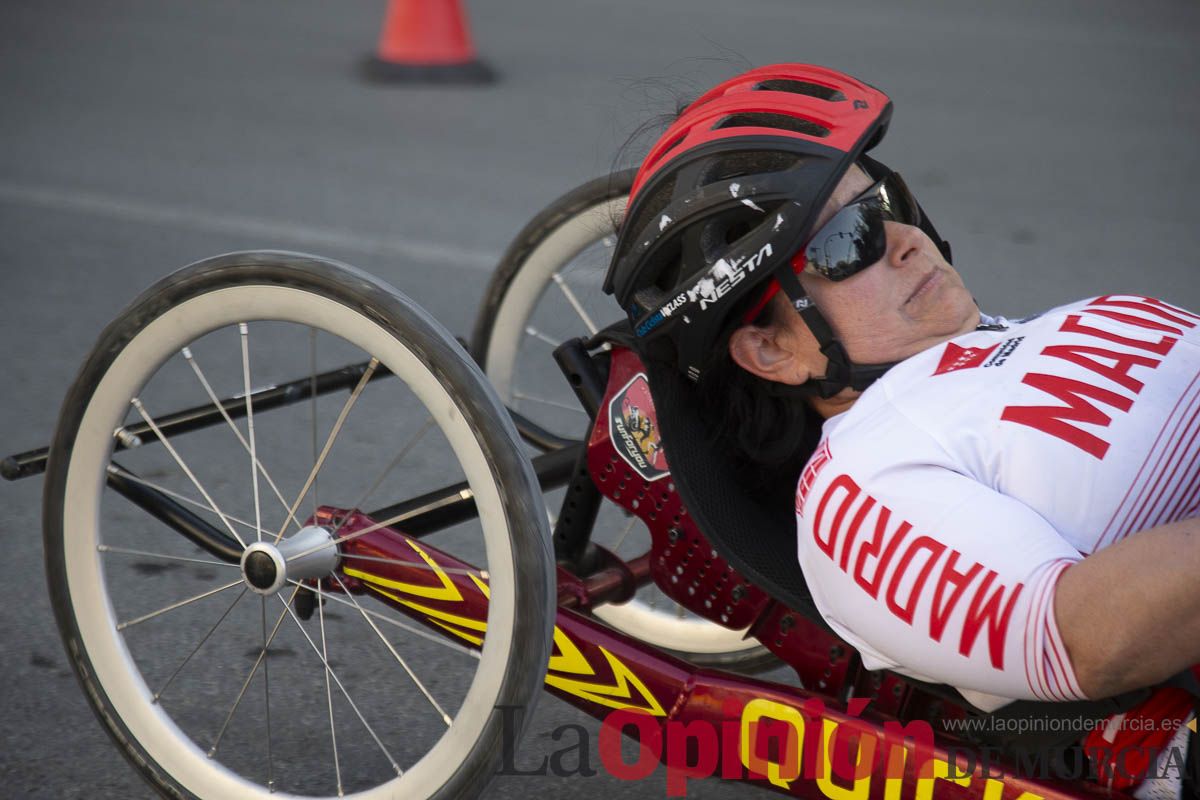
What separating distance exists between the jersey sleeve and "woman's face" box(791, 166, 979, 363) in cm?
26

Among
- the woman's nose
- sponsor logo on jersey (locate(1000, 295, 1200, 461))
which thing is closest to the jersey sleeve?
sponsor logo on jersey (locate(1000, 295, 1200, 461))

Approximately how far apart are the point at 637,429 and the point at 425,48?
5904mm

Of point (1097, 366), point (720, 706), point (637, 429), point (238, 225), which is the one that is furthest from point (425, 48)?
point (1097, 366)

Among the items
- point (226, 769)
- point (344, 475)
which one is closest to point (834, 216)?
point (226, 769)

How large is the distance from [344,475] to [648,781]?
146 centimetres

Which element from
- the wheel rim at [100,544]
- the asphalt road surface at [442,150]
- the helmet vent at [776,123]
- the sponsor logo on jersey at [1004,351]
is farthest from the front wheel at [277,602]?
the sponsor logo on jersey at [1004,351]

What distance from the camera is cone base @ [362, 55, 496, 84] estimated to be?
7691 millimetres

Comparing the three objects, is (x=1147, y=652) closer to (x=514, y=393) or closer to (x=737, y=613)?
(x=737, y=613)

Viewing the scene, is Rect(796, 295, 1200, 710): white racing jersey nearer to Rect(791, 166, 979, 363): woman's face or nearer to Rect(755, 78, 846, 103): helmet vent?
Rect(791, 166, 979, 363): woman's face

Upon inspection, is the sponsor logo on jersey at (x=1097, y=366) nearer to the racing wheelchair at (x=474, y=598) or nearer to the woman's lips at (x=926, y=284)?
the woman's lips at (x=926, y=284)

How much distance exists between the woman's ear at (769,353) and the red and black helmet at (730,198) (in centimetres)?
5

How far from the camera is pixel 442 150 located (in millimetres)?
6543

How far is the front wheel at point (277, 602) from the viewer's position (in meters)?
1.94

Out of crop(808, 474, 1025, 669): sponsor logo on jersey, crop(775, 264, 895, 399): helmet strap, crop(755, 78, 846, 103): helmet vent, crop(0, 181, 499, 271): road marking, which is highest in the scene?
crop(755, 78, 846, 103): helmet vent
